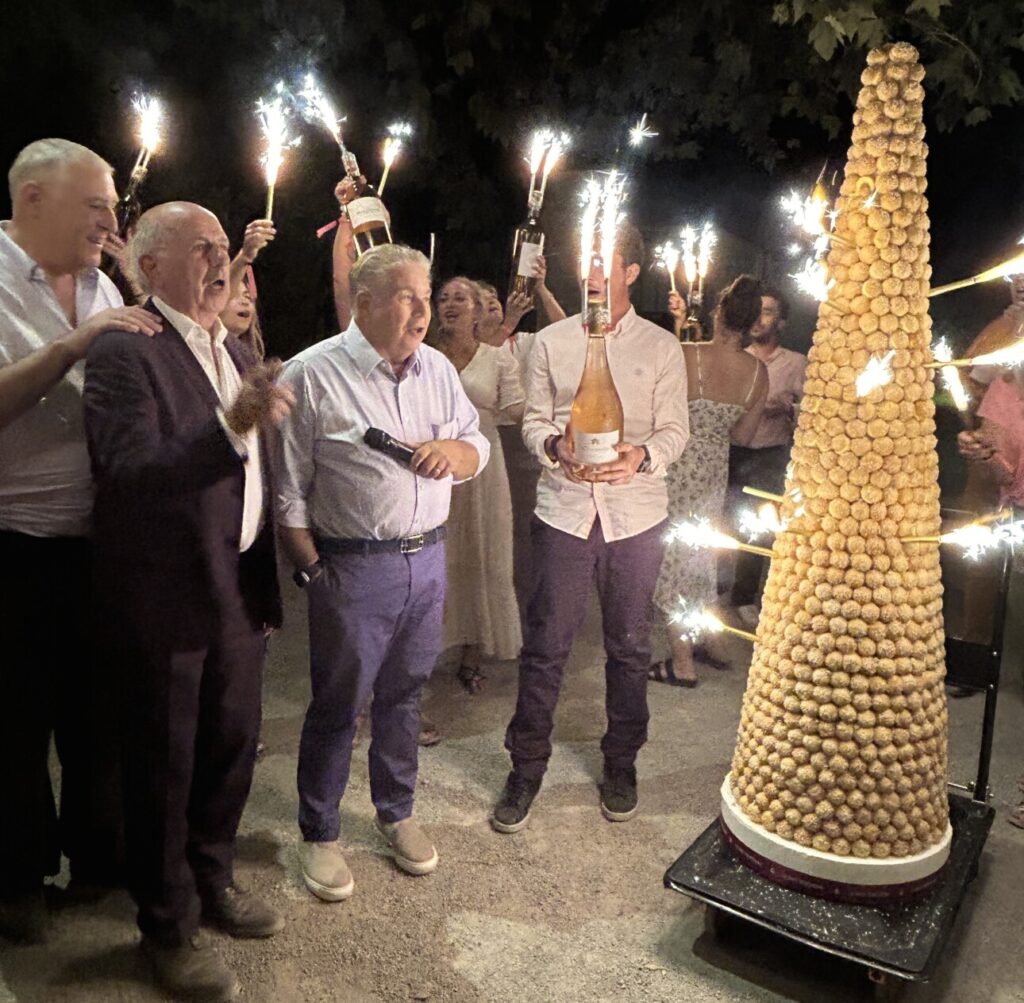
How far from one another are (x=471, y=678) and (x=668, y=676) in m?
1.17

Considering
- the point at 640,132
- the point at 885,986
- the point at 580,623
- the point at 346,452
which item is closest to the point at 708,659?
the point at 580,623

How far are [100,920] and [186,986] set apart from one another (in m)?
0.55

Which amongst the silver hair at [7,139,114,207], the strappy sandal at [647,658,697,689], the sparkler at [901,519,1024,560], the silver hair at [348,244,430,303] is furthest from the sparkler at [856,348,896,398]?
the strappy sandal at [647,658,697,689]

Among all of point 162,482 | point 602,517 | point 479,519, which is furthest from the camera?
point 479,519

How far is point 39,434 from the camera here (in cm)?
278

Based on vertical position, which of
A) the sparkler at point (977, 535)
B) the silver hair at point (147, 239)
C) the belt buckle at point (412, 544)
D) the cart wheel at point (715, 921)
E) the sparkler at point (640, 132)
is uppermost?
the sparkler at point (640, 132)

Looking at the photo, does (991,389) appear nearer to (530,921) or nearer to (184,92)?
(530,921)

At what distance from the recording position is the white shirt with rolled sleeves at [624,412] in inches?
146

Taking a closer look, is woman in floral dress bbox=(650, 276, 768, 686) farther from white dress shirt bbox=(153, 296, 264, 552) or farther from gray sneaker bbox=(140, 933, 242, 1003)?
gray sneaker bbox=(140, 933, 242, 1003)

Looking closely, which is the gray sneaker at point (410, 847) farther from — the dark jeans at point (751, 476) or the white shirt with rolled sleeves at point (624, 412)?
the dark jeans at point (751, 476)

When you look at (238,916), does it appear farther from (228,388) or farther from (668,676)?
(668,676)

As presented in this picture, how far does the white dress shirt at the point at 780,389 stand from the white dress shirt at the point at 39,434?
14.4 ft

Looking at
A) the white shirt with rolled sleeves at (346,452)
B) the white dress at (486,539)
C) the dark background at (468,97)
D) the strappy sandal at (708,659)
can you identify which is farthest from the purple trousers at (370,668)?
the dark background at (468,97)

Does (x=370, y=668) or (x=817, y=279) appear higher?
(x=817, y=279)
